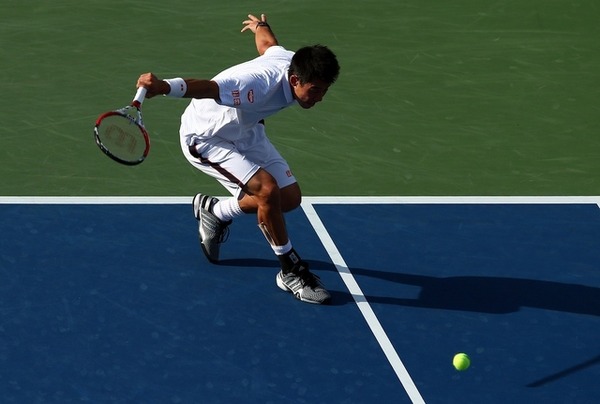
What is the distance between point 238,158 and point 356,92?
3.80 m

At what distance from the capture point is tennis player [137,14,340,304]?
8695 mm

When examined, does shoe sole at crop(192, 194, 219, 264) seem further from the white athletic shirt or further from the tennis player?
the white athletic shirt

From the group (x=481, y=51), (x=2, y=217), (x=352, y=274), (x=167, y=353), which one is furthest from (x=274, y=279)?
(x=481, y=51)

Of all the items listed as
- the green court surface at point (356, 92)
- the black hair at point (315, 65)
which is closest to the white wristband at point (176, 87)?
the black hair at point (315, 65)

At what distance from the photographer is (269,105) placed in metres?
8.97

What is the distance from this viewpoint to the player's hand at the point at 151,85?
798cm

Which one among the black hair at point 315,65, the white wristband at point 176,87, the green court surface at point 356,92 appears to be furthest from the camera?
the green court surface at point 356,92

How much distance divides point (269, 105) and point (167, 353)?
1.85m

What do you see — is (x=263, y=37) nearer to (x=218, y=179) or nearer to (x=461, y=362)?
(x=218, y=179)

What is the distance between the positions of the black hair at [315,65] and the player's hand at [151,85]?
1.06m

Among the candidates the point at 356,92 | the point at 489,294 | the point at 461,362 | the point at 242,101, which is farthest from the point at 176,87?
the point at 356,92

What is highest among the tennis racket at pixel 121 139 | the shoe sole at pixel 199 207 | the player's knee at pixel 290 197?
the tennis racket at pixel 121 139

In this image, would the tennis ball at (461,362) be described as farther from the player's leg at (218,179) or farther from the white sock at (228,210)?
the white sock at (228,210)

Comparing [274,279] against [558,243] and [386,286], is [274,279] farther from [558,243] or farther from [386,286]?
[558,243]
